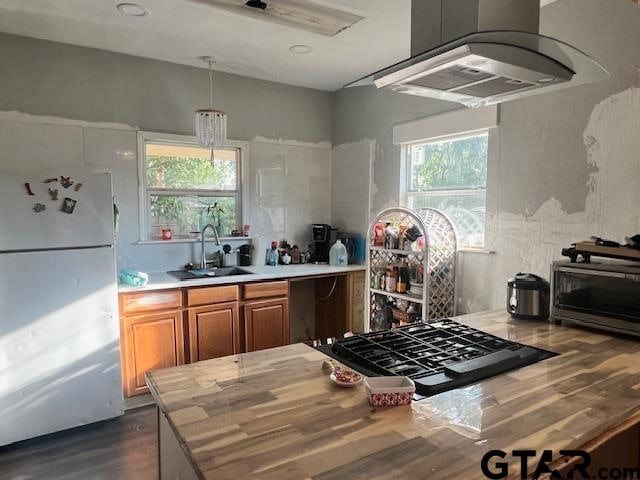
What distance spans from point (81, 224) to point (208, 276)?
3.36 ft

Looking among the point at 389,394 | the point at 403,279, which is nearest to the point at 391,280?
the point at 403,279

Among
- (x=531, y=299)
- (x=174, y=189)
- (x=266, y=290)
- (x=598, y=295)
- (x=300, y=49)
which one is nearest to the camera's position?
(x=598, y=295)

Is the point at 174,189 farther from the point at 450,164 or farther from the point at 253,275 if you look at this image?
the point at 450,164

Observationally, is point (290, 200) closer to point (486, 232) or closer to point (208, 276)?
point (208, 276)

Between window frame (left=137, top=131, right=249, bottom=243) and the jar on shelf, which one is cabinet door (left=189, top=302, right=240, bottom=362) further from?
the jar on shelf

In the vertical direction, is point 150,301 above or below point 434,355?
below

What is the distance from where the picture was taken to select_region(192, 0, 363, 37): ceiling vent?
232cm

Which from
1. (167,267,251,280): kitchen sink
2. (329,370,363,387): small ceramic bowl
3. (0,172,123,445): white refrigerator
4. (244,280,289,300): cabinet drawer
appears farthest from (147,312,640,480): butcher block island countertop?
(167,267,251,280): kitchen sink

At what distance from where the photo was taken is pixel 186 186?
355 cm

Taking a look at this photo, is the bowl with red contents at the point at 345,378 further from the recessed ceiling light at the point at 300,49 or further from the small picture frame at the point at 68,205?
the recessed ceiling light at the point at 300,49

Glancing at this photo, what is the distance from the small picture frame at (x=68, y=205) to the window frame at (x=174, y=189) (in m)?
0.80

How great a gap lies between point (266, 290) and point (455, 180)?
5.47 ft

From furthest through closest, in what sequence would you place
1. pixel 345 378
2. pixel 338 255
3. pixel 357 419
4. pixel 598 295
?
pixel 338 255 → pixel 598 295 → pixel 345 378 → pixel 357 419

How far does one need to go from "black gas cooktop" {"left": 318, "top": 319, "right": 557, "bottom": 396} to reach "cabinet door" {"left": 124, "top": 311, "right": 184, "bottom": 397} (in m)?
1.65
